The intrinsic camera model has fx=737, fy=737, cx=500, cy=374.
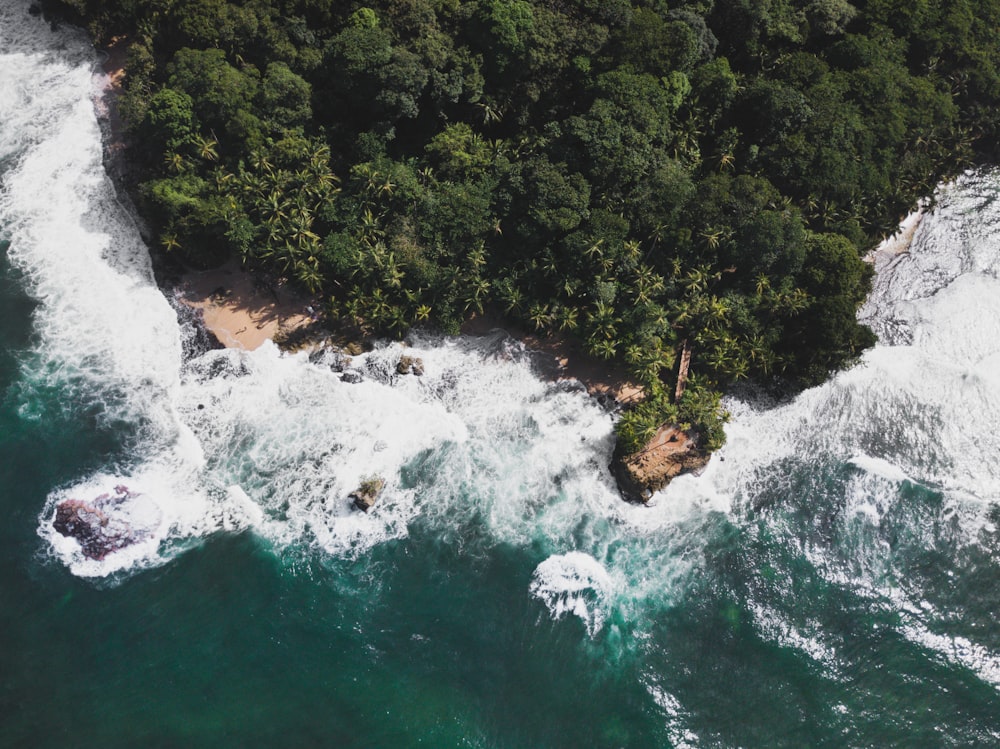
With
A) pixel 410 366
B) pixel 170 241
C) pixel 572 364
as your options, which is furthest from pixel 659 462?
pixel 170 241

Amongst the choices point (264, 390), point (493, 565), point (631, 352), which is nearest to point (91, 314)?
point (264, 390)

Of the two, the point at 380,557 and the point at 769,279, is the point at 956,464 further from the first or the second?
the point at 380,557

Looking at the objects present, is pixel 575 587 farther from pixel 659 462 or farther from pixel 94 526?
pixel 94 526

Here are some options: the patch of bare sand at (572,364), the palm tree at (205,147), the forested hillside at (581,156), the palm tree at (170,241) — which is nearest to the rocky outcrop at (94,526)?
the palm tree at (170,241)

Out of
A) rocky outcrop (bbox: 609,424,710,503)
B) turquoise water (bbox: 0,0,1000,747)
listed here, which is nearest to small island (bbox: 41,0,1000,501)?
rocky outcrop (bbox: 609,424,710,503)

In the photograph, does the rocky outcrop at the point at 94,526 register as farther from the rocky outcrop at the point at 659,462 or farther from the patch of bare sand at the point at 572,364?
the rocky outcrop at the point at 659,462

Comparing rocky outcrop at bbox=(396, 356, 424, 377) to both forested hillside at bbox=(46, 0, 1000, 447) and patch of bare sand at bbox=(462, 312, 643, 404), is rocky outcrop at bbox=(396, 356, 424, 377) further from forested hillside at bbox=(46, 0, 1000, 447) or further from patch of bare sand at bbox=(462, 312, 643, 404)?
patch of bare sand at bbox=(462, 312, 643, 404)
